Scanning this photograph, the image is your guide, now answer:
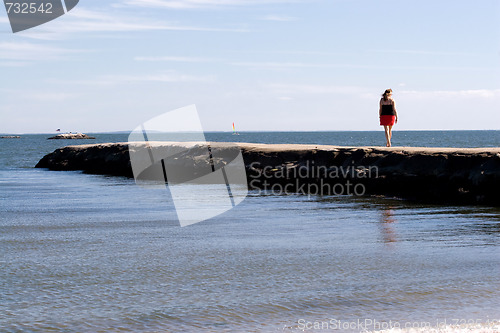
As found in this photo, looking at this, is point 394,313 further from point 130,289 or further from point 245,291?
point 130,289

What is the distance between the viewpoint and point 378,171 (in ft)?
49.9

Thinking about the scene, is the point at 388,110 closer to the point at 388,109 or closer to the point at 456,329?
the point at 388,109

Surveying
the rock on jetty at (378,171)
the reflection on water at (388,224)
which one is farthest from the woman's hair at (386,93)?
the reflection on water at (388,224)

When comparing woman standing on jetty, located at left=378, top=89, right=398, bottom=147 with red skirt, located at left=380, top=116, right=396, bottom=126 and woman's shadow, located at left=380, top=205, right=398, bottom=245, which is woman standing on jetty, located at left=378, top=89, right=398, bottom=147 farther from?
woman's shadow, located at left=380, top=205, right=398, bottom=245

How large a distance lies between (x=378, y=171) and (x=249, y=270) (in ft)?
30.2

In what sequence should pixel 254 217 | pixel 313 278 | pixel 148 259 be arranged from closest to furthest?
1. pixel 313 278
2. pixel 148 259
3. pixel 254 217

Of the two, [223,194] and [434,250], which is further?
[223,194]

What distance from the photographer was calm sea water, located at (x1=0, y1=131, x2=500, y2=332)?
194 inches

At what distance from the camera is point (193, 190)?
16.4m

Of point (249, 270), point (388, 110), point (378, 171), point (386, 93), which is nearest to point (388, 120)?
point (388, 110)

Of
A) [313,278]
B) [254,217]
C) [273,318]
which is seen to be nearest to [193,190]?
[254,217]

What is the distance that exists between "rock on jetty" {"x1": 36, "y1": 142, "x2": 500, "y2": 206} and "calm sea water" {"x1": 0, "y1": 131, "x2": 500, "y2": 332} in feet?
6.59

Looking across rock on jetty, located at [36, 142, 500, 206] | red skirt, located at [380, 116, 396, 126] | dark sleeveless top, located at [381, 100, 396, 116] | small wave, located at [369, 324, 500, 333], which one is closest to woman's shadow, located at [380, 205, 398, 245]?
rock on jetty, located at [36, 142, 500, 206]

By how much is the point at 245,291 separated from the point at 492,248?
142 inches
